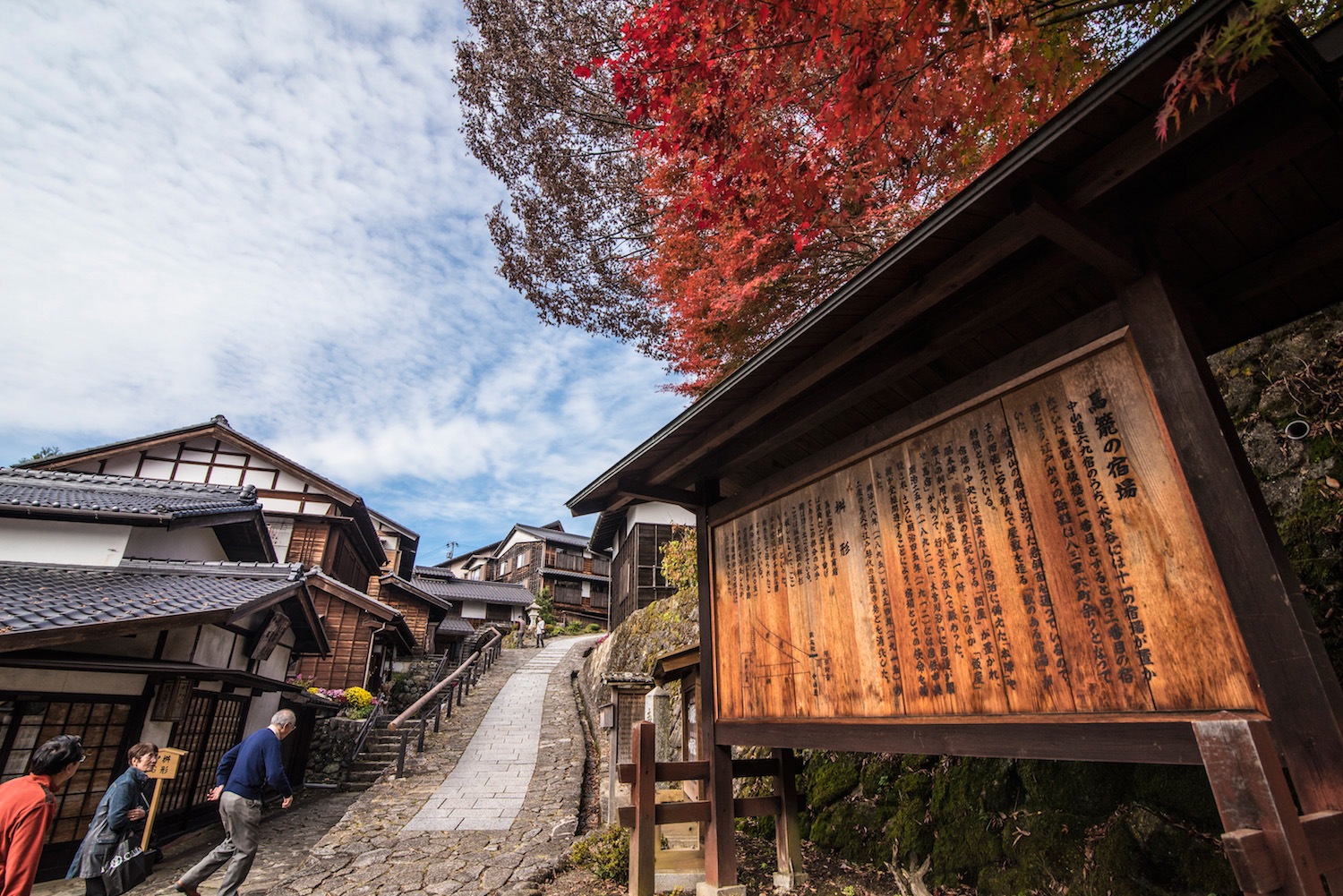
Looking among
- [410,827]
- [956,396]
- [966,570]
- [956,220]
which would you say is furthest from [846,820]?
[410,827]

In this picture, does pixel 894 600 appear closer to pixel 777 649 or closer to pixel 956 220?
pixel 777 649

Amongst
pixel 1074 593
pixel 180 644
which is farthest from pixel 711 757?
pixel 180 644

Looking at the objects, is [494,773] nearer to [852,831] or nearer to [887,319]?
[852,831]

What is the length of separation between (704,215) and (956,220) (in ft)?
11.5

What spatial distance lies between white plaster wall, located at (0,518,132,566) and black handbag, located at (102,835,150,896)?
335 inches

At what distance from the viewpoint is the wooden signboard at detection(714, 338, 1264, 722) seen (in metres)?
2.79

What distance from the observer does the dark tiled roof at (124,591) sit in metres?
8.66

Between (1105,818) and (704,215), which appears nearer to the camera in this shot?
(1105,818)

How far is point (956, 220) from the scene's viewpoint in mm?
3291

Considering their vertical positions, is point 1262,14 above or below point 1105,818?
above

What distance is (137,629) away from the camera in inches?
357

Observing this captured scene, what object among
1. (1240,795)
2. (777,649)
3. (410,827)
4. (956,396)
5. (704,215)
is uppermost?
(704,215)

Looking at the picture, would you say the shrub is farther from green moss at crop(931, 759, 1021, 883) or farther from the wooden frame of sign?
green moss at crop(931, 759, 1021, 883)

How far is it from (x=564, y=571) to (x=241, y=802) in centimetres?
4292
